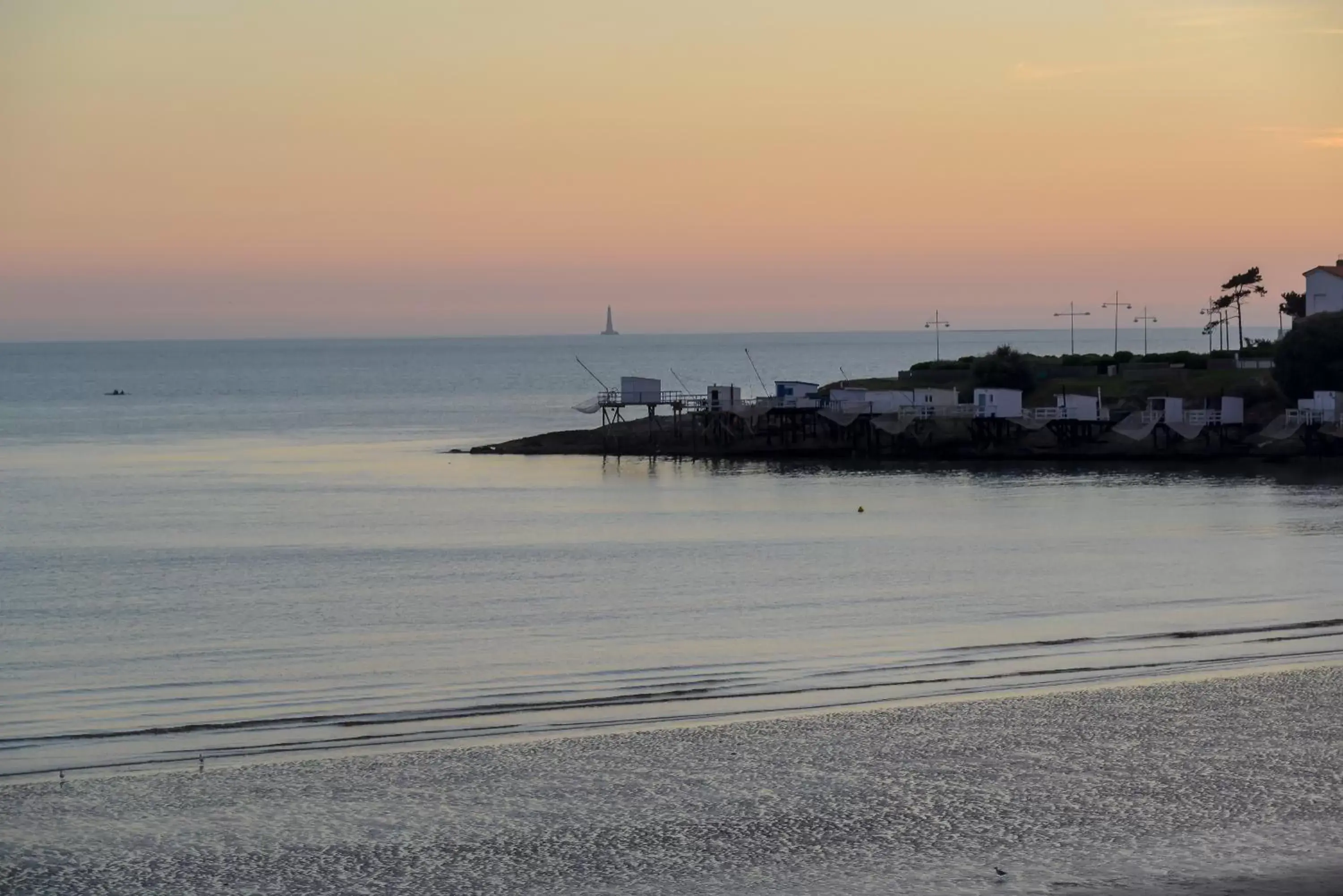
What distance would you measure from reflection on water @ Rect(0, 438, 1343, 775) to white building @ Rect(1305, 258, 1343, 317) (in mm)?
28011

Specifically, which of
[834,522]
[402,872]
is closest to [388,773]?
[402,872]

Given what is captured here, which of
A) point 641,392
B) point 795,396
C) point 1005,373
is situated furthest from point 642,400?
point 1005,373

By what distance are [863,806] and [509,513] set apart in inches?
1565

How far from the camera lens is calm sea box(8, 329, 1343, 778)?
24188 mm

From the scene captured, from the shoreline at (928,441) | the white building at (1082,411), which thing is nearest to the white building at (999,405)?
the shoreline at (928,441)

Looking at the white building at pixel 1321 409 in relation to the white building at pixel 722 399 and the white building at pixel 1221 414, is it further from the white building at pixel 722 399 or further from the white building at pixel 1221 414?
the white building at pixel 722 399

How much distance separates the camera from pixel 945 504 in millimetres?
58406

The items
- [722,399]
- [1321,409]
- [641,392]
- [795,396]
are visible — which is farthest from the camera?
[641,392]

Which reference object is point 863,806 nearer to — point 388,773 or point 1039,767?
point 1039,767

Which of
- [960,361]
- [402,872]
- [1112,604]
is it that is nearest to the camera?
[402,872]

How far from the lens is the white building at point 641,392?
86250 millimetres

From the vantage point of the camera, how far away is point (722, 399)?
85.7 meters

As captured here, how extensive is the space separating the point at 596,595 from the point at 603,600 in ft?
2.95

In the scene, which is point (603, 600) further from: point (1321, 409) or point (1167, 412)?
point (1321, 409)
